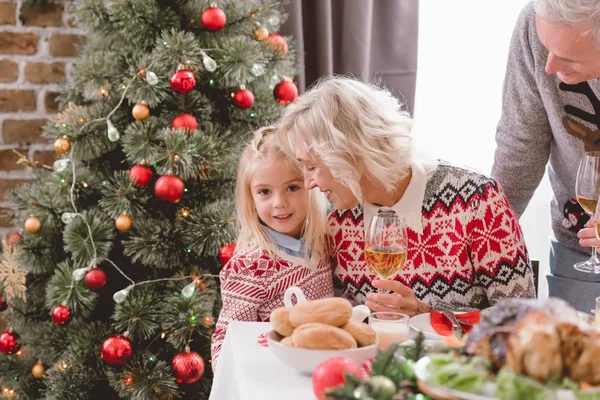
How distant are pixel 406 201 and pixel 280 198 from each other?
0.31m

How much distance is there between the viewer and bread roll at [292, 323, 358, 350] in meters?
1.11

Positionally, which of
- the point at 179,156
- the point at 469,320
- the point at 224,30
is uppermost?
the point at 224,30

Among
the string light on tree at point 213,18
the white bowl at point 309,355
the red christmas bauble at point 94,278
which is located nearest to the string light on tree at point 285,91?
the string light on tree at point 213,18

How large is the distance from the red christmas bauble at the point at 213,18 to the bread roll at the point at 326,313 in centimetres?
139

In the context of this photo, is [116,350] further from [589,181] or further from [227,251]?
[589,181]

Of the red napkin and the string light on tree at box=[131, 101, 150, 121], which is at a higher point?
the string light on tree at box=[131, 101, 150, 121]

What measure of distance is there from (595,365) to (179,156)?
1607 mm

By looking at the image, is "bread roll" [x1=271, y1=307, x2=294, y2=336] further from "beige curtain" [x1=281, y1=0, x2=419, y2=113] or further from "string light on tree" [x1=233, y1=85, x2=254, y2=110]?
"beige curtain" [x1=281, y1=0, x2=419, y2=113]

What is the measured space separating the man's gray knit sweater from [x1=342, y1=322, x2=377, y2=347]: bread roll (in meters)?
1.15

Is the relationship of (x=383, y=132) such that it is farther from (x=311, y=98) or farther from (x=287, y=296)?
(x=287, y=296)

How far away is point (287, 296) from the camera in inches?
53.8

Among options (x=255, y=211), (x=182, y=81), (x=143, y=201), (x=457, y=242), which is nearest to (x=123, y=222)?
(x=143, y=201)

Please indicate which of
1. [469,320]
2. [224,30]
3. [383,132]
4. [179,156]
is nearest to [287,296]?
[469,320]

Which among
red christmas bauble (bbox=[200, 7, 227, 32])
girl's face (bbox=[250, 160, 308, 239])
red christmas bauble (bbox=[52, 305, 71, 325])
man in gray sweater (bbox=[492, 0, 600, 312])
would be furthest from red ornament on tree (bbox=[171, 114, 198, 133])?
man in gray sweater (bbox=[492, 0, 600, 312])
